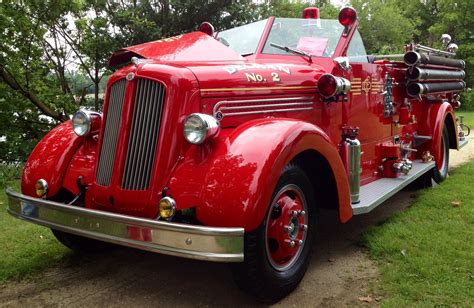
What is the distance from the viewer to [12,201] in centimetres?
346

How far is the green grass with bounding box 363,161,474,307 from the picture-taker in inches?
123

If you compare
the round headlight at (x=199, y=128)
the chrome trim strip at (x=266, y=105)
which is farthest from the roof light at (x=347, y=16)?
Answer: the round headlight at (x=199, y=128)

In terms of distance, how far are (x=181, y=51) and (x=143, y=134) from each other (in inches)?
37.4

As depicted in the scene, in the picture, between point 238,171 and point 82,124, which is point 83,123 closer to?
point 82,124

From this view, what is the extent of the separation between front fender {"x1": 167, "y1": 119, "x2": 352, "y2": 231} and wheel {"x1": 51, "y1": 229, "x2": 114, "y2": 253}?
4.94ft

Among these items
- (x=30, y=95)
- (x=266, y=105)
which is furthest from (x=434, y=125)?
(x=30, y=95)

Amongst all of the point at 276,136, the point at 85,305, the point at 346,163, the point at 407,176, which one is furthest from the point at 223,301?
the point at 407,176

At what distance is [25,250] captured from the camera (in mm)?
4152

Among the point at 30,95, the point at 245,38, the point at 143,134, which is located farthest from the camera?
the point at 30,95

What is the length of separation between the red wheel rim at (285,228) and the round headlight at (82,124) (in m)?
1.60

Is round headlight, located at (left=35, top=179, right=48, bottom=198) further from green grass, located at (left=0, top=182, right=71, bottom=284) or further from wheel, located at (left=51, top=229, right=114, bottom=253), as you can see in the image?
green grass, located at (left=0, top=182, right=71, bottom=284)

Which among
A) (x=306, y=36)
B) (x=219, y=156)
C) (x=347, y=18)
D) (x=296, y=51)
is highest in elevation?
(x=347, y=18)

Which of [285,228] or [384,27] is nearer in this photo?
[285,228]

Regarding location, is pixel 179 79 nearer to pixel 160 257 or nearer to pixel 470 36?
pixel 160 257
